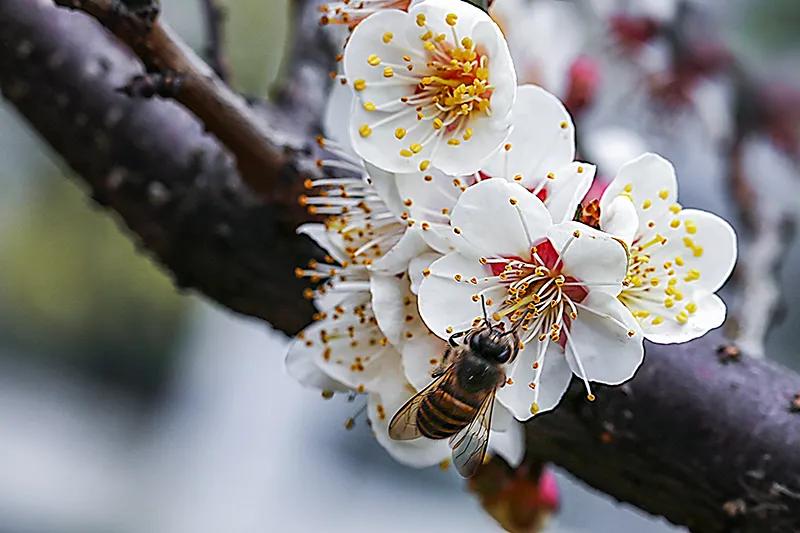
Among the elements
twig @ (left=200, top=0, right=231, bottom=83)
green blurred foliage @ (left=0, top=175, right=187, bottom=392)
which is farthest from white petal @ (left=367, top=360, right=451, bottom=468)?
green blurred foliage @ (left=0, top=175, right=187, bottom=392)

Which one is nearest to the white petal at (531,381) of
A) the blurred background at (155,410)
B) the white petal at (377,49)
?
the white petal at (377,49)

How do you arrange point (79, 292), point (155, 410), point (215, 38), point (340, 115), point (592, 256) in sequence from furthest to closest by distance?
point (155, 410) < point (79, 292) < point (215, 38) < point (340, 115) < point (592, 256)

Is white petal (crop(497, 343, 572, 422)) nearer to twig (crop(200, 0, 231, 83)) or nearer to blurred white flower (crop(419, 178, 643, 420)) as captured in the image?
blurred white flower (crop(419, 178, 643, 420))

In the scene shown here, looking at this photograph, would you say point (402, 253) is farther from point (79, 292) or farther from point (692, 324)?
point (79, 292)

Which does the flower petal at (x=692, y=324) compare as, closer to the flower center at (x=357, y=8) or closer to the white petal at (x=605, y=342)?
the white petal at (x=605, y=342)

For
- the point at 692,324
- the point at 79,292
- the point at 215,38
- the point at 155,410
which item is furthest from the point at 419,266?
the point at 155,410

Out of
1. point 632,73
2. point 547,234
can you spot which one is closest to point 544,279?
point 547,234
